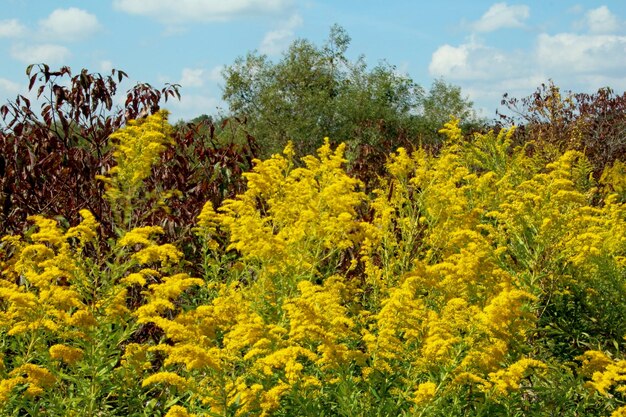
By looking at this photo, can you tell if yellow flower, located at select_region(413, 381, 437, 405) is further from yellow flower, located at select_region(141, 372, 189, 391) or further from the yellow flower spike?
the yellow flower spike

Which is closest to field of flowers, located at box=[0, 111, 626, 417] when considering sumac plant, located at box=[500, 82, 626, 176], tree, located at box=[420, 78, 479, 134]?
sumac plant, located at box=[500, 82, 626, 176]

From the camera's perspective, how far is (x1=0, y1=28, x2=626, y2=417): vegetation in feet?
10.9

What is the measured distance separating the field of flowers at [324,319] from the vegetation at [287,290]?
1 centimetres

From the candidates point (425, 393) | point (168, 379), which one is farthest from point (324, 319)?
point (168, 379)

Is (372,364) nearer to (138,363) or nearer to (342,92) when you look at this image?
(138,363)

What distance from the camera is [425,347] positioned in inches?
131

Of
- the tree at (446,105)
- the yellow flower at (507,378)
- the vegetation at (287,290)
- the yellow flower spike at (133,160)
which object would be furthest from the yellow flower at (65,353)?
the tree at (446,105)

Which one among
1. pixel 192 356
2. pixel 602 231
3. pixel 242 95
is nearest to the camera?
pixel 192 356

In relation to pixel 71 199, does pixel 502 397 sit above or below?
below

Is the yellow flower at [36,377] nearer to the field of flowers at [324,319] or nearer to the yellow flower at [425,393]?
the field of flowers at [324,319]

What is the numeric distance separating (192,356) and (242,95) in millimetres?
23973

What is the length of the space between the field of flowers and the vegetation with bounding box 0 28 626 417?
0.05 ft

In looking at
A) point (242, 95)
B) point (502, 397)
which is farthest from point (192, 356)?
point (242, 95)

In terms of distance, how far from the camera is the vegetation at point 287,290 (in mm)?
3314
